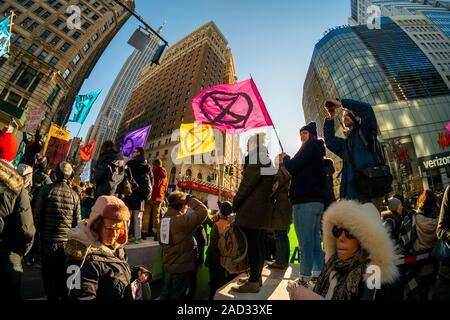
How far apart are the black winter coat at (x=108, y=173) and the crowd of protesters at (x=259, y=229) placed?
21mm

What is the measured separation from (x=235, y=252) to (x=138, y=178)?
313cm

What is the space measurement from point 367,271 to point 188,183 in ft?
130

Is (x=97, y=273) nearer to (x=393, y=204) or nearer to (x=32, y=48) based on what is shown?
(x=393, y=204)

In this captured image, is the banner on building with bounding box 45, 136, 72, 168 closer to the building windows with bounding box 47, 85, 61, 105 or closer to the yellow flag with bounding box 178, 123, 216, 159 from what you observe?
the yellow flag with bounding box 178, 123, 216, 159

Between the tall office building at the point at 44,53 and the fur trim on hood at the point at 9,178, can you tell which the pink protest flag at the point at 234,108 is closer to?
the fur trim on hood at the point at 9,178

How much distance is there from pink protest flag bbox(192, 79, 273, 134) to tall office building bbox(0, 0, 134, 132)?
991 inches

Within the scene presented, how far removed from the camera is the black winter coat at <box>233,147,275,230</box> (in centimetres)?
270

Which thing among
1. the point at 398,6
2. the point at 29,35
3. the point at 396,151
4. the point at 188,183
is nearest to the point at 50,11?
the point at 29,35

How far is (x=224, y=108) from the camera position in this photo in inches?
253

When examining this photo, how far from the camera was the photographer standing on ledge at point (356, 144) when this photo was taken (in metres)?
2.49

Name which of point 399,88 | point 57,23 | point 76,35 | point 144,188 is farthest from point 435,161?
point 57,23

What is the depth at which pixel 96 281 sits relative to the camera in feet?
5.13
